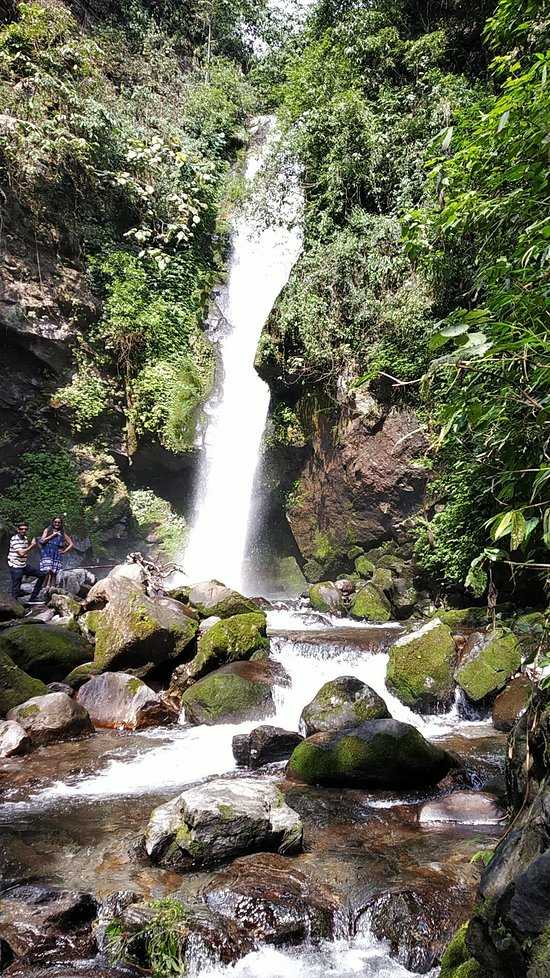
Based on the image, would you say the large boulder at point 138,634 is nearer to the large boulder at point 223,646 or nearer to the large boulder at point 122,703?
the large boulder at point 223,646

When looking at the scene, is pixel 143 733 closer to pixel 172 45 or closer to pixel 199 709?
pixel 199 709

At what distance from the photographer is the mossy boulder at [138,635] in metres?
8.17

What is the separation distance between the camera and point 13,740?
244 inches

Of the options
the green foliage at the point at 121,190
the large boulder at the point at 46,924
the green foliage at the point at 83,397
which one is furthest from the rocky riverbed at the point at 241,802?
the green foliage at the point at 121,190

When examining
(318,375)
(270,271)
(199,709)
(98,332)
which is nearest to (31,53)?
(98,332)

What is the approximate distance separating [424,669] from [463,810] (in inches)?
121

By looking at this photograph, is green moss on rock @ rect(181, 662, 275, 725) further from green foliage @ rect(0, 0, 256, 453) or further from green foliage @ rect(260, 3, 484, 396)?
green foliage @ rect(0, 0, 256, 453)

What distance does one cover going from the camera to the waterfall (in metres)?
16.6

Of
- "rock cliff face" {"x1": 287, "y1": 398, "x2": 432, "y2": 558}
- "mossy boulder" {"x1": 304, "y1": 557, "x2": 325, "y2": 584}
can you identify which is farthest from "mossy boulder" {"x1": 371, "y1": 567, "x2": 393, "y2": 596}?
"mossy boulder" {"x1": 304, "y1": 557, "x2": 325, "y2": 584}

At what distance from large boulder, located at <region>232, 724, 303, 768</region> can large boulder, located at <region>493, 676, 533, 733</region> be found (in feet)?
8.56

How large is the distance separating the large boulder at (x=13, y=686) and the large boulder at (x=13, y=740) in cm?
47

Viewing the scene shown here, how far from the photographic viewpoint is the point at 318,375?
14.5m

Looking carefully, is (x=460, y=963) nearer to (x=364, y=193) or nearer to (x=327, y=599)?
(x=327, y=599)

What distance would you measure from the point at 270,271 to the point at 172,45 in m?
9.42
